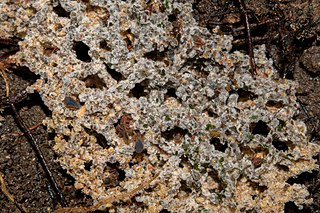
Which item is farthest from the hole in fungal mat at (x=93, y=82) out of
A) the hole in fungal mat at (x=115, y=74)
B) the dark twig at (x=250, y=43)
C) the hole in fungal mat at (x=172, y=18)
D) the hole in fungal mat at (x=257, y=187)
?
the hole in fungal mat at (x=257, y=187)

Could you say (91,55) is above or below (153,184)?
above

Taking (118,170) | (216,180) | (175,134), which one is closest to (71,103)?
(118,170)

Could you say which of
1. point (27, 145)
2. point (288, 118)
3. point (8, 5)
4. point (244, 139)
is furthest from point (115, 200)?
point (8, 5)

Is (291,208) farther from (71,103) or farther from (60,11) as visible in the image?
(60,11)

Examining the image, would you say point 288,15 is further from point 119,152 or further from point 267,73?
point 119,152

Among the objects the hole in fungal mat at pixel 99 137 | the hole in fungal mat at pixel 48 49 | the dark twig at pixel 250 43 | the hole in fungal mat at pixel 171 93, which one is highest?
the dark twig at pixel 250 43

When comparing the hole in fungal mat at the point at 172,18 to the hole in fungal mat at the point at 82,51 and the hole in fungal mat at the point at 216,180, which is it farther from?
the hole in fungal mat at the point at 216,180
